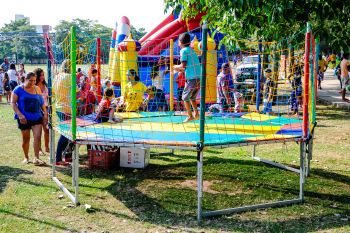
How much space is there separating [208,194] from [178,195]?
1.45ft

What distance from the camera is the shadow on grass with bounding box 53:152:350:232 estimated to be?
5.40 metres

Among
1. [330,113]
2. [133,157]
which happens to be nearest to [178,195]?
[133,157]

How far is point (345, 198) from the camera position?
20.9 ft

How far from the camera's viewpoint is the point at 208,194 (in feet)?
21.7

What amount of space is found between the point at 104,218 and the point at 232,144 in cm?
184

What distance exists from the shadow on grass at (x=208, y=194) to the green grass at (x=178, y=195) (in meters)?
0.01

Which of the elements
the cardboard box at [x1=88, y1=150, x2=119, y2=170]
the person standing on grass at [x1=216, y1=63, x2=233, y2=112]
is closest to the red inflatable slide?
the person standing on grass at [x1=216, y1=63, x2=233, y2=112]

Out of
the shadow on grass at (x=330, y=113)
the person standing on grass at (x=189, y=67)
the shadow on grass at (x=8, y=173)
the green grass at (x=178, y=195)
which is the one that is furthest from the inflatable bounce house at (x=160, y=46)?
the shadow on grass at (x=8, y=173)

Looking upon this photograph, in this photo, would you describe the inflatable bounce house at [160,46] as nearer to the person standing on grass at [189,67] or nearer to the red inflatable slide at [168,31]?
the red inflatable slide at [168,31]

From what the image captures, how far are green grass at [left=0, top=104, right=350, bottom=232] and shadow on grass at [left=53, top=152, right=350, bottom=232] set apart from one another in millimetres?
12

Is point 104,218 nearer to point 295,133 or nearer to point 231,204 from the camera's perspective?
point 231,204

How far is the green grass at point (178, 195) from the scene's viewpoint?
5.35m

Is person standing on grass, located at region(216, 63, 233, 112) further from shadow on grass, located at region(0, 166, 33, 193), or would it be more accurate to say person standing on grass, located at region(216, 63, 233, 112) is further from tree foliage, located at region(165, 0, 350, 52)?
shadow on grass, located at region(0, 166, 33, 193)

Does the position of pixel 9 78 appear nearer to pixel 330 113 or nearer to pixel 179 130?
pixel 330 113
